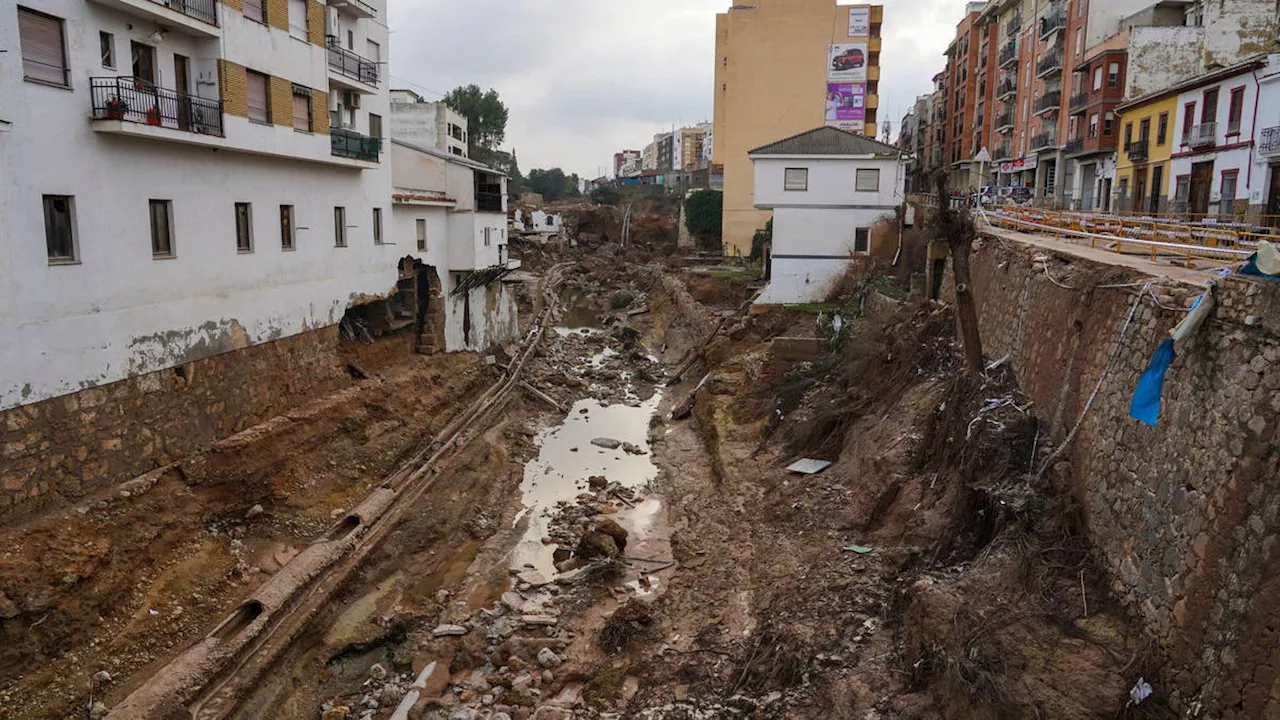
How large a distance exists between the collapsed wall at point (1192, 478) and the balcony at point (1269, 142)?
19.2 metres

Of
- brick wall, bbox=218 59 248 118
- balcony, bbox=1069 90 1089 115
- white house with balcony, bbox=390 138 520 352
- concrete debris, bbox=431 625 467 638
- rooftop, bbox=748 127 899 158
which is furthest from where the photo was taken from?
balcony, bbox=1069 90 1089 115

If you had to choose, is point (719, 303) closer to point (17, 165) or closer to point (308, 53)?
point (308, 53)

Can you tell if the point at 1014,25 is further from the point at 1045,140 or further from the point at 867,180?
the point at 867,180

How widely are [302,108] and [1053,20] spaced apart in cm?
4550

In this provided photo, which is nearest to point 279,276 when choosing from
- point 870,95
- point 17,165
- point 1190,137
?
point 17,165

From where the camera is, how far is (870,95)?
5409 centimetres

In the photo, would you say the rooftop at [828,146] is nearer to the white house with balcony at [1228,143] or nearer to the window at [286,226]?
the white house with balcony at [1228,143]

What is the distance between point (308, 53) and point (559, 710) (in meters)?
17.3

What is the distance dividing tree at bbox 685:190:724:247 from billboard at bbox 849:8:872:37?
563 inches

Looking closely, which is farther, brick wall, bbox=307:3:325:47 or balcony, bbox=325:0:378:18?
balcony, bbox=325:0:378:18

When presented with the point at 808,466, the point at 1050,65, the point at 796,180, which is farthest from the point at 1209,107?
the point at 808,466

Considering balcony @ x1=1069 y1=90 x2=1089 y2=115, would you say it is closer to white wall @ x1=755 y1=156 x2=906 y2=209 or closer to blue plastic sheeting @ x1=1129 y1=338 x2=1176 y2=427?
white wall @ x1=755 y1=156 x2=906 y2=209

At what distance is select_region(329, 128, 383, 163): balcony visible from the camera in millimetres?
22484

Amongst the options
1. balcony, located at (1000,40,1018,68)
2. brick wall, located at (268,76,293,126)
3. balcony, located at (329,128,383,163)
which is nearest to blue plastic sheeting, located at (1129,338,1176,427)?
brick wall, located at (268,76,293,126)
